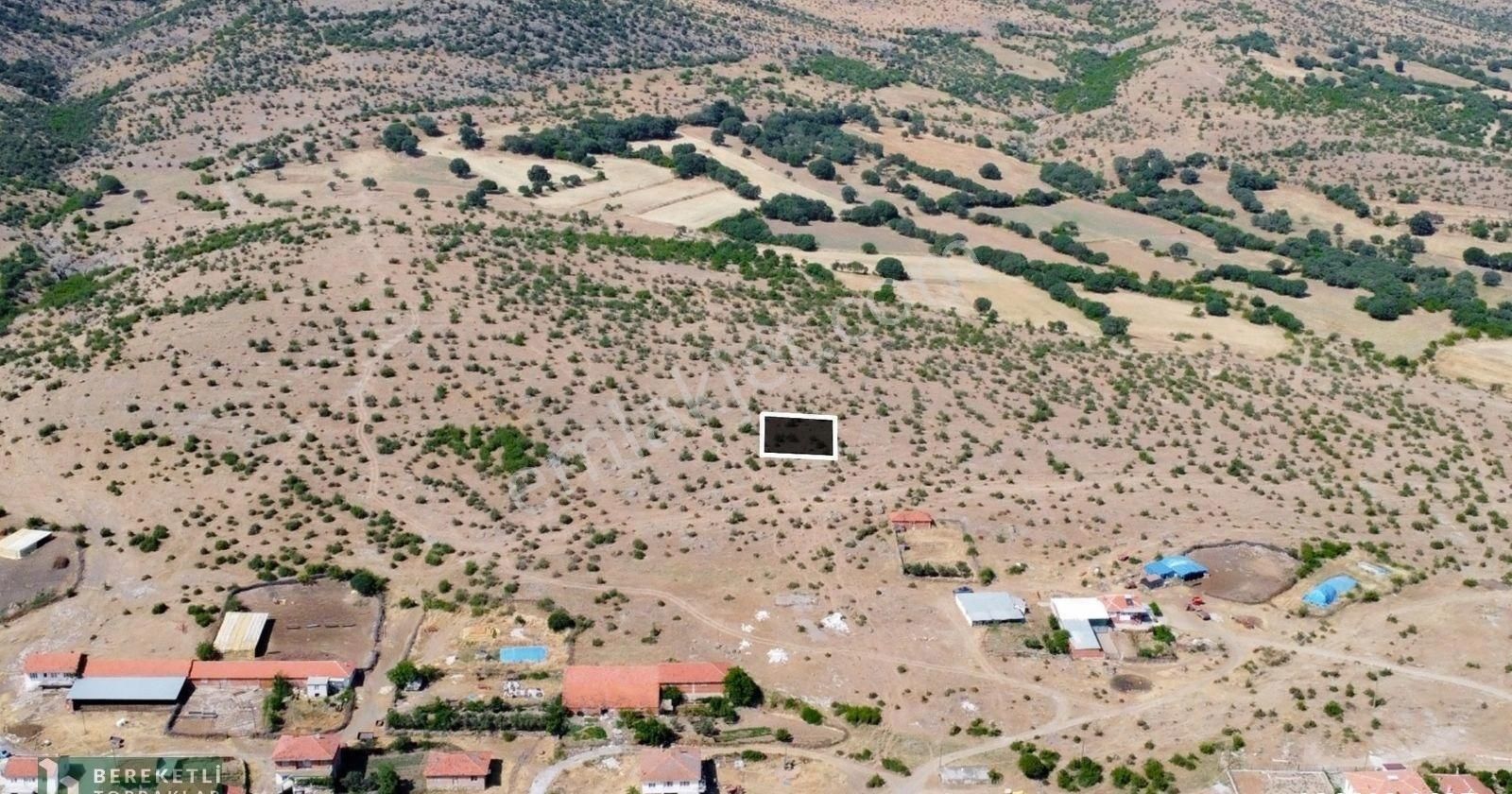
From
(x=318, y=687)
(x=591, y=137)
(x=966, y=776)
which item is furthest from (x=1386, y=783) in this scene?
(x=591, y=137)

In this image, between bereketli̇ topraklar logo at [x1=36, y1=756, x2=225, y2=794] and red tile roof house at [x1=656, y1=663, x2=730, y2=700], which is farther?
red tile roof house at [x1=656, y1=663, x2=730, y2=700]

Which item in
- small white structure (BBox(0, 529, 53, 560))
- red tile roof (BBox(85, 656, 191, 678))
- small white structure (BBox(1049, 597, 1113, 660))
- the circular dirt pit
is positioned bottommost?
the circular dirt pit

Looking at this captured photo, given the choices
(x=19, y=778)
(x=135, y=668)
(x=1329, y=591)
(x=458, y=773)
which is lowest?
(x=1329, y=591)

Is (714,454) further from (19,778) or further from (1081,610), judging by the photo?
(19,778)

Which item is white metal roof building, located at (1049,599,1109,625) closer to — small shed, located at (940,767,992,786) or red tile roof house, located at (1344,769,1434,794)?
small shed, located at (940,767,992,786)

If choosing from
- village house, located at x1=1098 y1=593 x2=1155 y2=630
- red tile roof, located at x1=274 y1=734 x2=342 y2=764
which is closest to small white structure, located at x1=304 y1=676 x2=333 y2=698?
red tile roof, located at x1=274 y1=734 x2=342 y2=764

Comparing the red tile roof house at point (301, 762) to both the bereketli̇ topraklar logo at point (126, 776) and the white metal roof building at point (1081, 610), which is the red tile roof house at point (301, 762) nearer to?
the bereketli̇ topraklar logo at point (126, 776)

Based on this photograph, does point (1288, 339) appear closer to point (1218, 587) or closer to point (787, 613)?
point (1218, 587)
